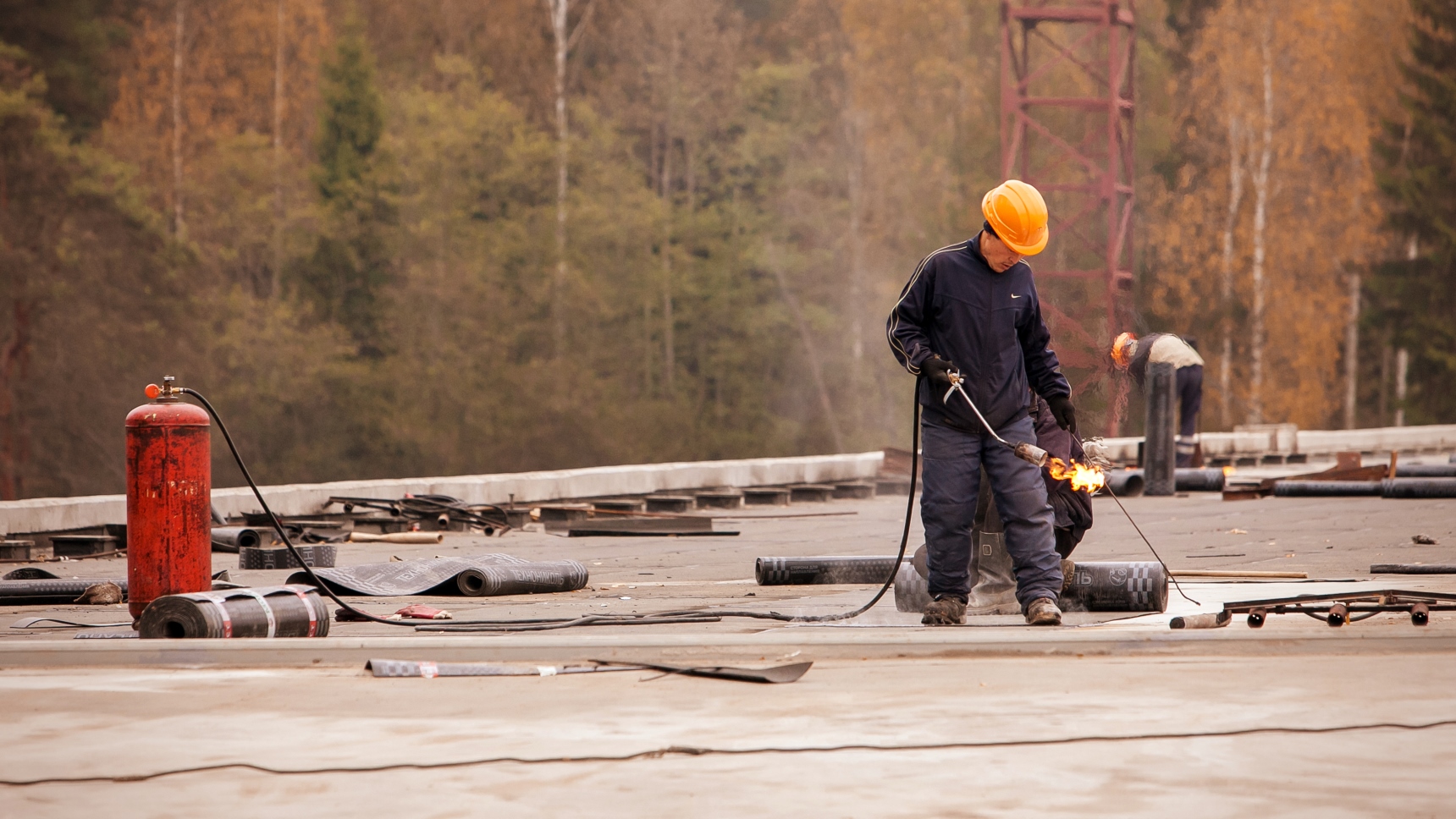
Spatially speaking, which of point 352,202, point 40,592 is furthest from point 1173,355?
point 352,202

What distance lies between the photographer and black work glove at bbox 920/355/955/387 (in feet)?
21.6

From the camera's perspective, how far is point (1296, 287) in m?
50.7

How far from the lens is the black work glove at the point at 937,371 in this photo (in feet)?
21.6

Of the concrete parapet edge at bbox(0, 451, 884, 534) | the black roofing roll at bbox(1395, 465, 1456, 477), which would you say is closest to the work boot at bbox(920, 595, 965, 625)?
the concrete parapet edge at bbox(0, 451, 884, 534)

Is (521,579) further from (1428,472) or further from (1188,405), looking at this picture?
(1428,472)

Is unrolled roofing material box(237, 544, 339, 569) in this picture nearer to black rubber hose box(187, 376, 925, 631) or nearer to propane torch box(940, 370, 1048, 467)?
black rubber hose box(187, 376, 925, 631)

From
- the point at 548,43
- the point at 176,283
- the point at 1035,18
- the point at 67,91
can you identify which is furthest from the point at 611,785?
the point at 548,43

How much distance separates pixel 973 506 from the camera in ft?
22.2

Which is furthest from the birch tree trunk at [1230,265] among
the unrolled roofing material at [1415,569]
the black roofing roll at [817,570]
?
the black roofing roll at [817,570]

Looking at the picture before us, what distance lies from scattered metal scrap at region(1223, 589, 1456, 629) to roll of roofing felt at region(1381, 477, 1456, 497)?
9.20m

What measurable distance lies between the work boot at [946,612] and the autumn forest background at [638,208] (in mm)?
39121

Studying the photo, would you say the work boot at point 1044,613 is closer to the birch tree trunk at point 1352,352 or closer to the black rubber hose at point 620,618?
the black rubber hose at point 620,618

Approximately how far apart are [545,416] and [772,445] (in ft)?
26.5

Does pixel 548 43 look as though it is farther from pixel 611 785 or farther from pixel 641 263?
pixel 611 785
